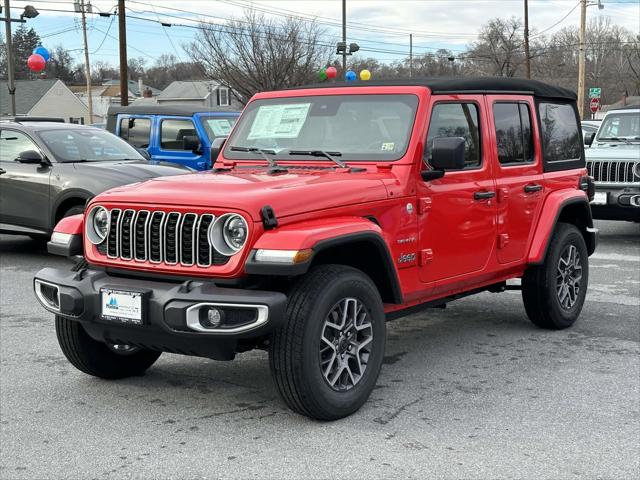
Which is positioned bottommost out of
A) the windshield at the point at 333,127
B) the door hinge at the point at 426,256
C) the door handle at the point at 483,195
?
the door hinge at the point at 426,256

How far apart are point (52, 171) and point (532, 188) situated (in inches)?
238

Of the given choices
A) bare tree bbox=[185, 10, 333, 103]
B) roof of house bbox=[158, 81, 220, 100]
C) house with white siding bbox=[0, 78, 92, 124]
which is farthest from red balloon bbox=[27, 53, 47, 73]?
roof of house bbox=[158, 81, 220, 100]

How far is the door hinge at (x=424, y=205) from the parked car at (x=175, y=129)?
27.1 feet

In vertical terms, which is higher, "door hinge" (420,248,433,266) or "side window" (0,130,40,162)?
"side window" (0,130,40,162)

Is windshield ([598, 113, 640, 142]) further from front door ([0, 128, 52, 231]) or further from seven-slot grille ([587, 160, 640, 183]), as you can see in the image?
front door ([0, 128, 52, 231])

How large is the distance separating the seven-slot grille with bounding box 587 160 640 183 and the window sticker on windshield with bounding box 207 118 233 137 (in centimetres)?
568

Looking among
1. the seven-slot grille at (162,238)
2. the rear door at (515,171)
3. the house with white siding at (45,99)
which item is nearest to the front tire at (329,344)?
the seven-slot grille at (162,238)

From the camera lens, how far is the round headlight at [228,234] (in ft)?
14.1

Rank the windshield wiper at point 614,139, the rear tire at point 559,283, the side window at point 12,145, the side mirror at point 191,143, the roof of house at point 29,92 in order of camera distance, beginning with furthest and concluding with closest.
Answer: the roof of house at point 29,92 < the side mirror at point 191,143 < the windshield wiper at point 614,139 < the side window at point 12,145 < the rear tire at point 559,283

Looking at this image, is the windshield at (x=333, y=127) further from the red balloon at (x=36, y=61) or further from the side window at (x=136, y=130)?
the red balloon at (x=36, y=61)

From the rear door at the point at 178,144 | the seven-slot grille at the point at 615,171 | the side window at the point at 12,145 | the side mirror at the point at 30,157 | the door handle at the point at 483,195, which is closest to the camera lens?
the door handle at the point at 483,195

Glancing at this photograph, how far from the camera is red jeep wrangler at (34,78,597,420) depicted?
14.0 feet

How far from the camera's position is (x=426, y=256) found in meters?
5.26

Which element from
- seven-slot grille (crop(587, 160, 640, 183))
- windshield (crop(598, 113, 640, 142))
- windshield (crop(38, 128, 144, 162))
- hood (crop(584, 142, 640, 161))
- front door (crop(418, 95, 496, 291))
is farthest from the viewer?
windshield (crop(598, 113, 640, 142))
